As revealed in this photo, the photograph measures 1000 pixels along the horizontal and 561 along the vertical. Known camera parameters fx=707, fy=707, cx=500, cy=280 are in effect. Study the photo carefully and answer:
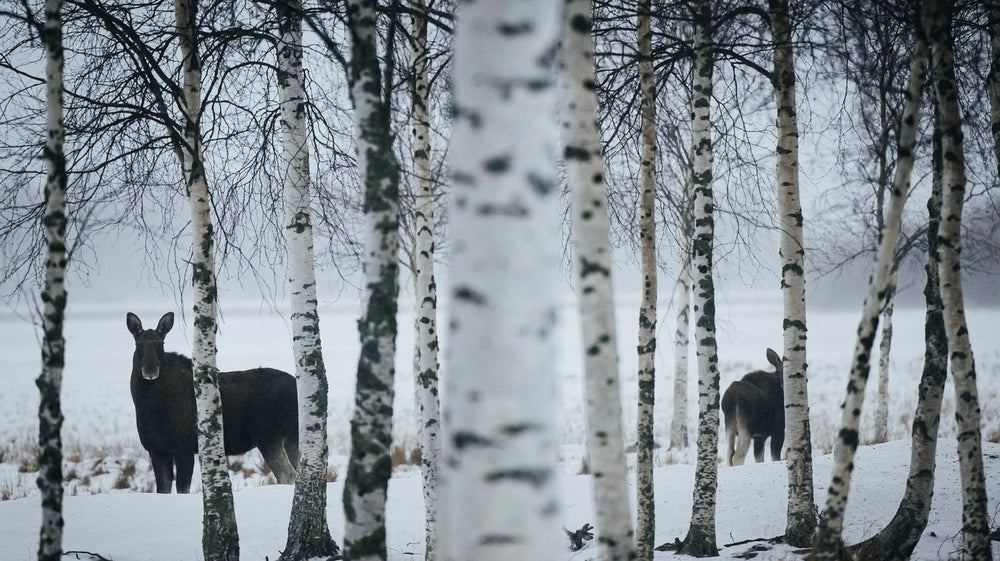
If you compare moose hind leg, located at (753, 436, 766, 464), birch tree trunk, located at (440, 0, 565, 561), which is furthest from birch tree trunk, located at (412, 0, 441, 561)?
moose hind leg, located at (753, 436, 766, 464)

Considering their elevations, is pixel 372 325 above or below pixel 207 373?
above

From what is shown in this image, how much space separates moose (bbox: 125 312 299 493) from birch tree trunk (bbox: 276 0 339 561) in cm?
325

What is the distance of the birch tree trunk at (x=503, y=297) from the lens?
170 centimetres

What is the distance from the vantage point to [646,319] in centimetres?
689

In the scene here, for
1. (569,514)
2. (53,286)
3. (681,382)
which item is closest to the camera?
(53,286)

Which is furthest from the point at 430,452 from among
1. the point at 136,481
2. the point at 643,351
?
the point at 136,481

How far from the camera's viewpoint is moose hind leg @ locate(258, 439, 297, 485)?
10852 mm

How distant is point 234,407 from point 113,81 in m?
5.20

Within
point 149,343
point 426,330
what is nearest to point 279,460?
point 149,343

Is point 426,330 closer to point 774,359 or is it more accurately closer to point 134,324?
point 134,324

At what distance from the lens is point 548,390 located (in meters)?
1.75

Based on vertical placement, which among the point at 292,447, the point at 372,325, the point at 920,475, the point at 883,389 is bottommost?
the point at 292,447

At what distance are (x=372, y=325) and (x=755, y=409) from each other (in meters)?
9.93

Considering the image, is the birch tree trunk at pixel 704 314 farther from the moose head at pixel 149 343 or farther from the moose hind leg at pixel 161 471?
the moose hind leg at pixel 161 471
